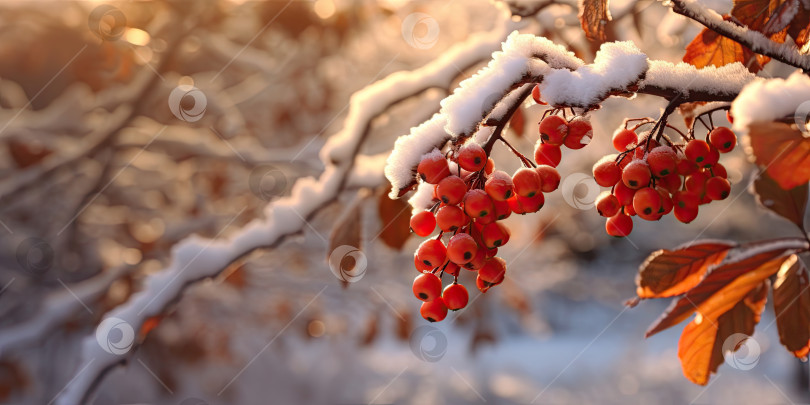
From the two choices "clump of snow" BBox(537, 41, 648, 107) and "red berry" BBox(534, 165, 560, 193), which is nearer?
"clump of snow" BBox(537, 41, 648, 107)

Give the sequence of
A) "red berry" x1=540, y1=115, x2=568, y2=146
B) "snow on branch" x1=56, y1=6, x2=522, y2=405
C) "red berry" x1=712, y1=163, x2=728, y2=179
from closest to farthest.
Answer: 1. "red berry" x1=540, y1=115, x2=568, y2=146
2. "red berry" x1=712, y1=163, x2=728, y2=179
3. "snow on branch" x1=56, y1=6, x2=522, y2=405

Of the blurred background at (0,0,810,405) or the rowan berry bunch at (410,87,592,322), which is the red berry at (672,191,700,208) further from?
the blurred background at (0,0,810,405)

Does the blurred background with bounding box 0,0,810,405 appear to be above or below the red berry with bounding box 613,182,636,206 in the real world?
below

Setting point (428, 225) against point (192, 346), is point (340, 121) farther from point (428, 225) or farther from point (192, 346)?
point (428, 225)

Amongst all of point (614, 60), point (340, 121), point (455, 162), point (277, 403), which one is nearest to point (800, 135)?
point (614, 60)

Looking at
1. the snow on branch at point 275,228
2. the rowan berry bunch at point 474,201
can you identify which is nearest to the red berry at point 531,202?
the rowan berry bunch at point 474,201

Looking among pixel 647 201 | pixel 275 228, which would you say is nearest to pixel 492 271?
pixel 647 201

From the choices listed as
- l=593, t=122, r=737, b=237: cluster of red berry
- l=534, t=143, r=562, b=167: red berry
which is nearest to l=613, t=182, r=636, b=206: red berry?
l=593, t=122, r=737, b=237: cluster of red berry

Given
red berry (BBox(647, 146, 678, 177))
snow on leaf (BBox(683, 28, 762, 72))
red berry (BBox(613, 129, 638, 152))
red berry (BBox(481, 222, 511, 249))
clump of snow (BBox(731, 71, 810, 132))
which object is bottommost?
red berry (BBox(481, 222, 511, 249))

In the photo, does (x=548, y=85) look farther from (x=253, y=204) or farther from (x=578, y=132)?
(x=253, y=204)
